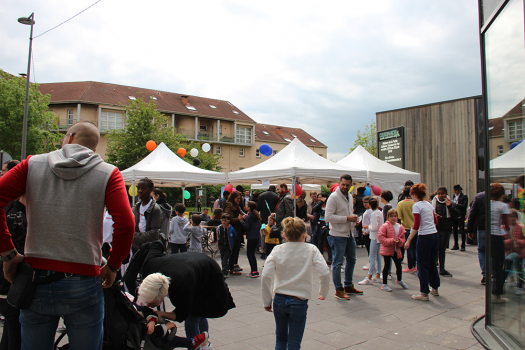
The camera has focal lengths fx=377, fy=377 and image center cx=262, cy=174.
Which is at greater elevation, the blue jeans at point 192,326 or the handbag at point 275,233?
the handbag at point 275,233

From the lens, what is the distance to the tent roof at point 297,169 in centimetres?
1061

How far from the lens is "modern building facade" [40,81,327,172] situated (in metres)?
42.7

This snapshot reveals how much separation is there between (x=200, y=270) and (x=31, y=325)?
1289 mm

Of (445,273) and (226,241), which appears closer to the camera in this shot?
(226,241)

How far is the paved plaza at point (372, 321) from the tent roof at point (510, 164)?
1838mm

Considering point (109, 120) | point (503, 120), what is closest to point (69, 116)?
point (109, 120)

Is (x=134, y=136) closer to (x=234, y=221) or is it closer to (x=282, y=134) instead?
(x=234, y=221)

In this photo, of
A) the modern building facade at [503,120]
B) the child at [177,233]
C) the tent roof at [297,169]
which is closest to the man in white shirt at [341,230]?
the modern building facade at [503,120]

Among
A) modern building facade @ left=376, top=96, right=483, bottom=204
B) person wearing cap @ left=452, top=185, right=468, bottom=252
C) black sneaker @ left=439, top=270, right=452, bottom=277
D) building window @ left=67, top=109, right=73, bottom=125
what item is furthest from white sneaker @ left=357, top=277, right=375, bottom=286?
building window @ left=67, top=109, right=73, bottom=125

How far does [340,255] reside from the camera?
5.98m

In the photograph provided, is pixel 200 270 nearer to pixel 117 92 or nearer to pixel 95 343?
pixel 95 343

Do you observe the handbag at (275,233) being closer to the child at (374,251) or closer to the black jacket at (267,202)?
the black jacket at (267,202)

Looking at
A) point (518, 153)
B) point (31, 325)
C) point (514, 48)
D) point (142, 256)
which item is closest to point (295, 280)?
point (142, 256)

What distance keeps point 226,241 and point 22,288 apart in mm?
5690
